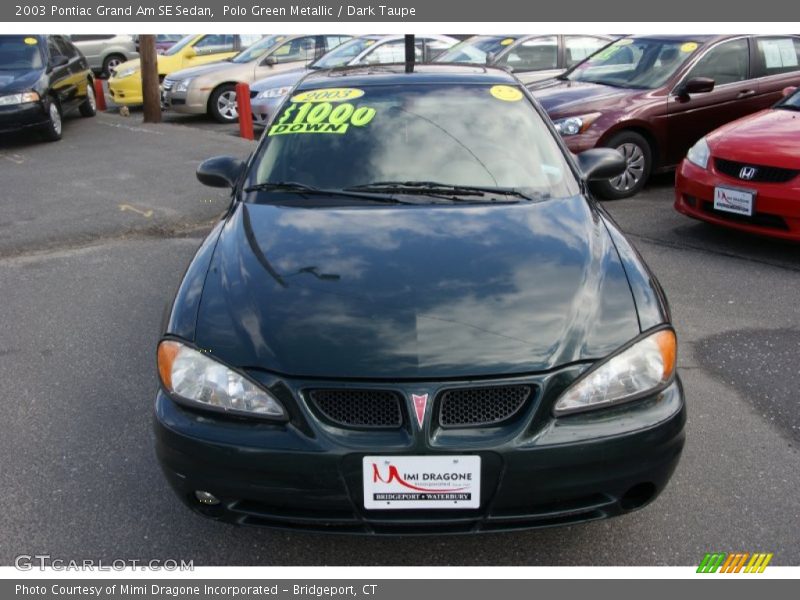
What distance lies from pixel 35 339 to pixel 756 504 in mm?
3978

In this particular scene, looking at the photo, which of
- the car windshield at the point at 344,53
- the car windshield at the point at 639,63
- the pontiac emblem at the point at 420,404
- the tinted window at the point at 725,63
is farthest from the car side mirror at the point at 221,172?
the car windshield at the point at 344,53

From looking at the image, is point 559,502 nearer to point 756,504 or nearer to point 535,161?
point 756,504

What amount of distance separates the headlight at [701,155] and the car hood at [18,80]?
8.73m

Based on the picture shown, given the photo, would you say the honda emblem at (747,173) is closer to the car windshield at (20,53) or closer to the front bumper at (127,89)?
the car windshield at (20,53)

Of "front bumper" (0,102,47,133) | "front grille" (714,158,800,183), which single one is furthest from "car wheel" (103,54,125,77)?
"front grille" (714,158,800,183)

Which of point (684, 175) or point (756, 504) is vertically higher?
point (684, 175)

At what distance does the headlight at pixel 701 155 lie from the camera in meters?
6.38

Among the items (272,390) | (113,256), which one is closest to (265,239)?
(272,390)

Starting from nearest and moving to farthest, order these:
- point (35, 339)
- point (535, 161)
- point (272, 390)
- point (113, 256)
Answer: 1. point (272, 390)
2. point (535, 161)
3. point (35, 339)
4. point (113, 256)

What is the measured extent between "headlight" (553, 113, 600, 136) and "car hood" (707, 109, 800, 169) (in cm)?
143

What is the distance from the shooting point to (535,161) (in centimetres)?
377

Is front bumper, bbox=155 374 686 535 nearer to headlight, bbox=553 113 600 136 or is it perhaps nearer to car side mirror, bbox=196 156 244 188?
car side mirror, bbox=196 156 244 188

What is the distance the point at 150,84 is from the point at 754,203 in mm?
10447

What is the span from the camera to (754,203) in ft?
19.4
